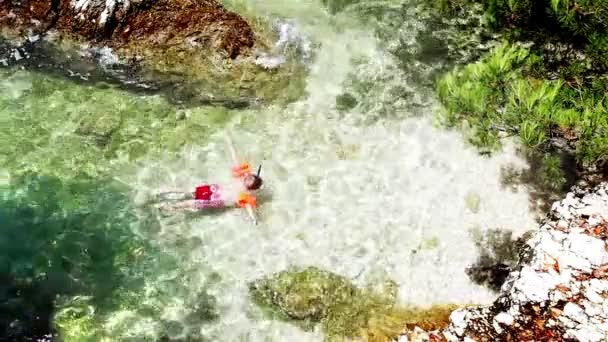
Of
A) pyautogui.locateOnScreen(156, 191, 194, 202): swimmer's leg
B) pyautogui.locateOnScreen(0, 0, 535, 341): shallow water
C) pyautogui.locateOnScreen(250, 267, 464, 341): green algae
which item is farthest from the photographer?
pyautogui.locateOnScreen(156, 191, 194, 202): swimmer's leg

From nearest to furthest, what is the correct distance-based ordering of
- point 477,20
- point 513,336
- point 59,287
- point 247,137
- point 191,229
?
point 513,336, point 59,287, point 191,229, point 247,137, point 477,20

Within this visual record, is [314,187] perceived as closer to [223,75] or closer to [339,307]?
[339,307]

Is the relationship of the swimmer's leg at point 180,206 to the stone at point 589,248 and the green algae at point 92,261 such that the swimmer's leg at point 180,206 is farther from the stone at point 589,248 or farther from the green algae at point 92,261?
the stone at point 589,248

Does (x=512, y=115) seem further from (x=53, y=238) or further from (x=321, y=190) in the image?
(x=53, y=238)

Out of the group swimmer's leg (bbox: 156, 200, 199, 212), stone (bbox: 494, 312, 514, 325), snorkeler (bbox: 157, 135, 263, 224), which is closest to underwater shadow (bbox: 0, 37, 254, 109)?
snorkeler (bbox: 157, 135, 263, 224)

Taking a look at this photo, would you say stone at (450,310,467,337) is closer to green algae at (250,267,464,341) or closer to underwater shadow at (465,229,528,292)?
green algae at (250,267,464,341)

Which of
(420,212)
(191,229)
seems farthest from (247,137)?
(420,212)

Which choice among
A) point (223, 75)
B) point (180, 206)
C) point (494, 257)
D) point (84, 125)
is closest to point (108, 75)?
point (84, 125)
